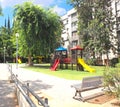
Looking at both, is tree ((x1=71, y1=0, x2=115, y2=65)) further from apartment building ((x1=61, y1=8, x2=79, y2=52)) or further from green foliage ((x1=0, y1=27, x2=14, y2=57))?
green foliage ((x1=0, y1=27, x2=14, y2=57))

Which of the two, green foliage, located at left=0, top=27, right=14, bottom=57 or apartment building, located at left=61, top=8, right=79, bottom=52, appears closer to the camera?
green foliage, located at left=0, top=27, right=14, bottom=57

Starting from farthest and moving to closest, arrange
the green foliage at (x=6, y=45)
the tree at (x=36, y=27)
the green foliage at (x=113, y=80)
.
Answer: the green foliage at (x=6, y=45)
the tree at (x=36, y=27)
the green foliage at (x=113, y=80)

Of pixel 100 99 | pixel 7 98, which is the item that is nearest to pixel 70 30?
pixel 7 98

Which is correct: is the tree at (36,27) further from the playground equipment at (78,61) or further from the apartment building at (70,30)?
the apartment building at (70,30)

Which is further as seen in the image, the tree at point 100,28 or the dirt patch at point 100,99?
the tree at point 100,28

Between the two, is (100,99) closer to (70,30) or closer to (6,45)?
(6,45)

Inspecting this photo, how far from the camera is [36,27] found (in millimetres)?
39656

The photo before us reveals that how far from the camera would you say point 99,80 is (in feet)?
42.1

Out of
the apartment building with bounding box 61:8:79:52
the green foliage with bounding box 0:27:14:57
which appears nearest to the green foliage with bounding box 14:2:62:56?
the green foliage with bounding box 0:27:14:57

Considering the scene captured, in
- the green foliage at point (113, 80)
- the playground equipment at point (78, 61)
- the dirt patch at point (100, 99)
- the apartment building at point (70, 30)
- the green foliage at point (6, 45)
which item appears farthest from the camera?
the apartment building at point (70, 30)

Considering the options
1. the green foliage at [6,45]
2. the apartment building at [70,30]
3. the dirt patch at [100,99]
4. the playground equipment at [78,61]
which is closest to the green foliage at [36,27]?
the playground equipment at [78,61]

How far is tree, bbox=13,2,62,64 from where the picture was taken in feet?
132

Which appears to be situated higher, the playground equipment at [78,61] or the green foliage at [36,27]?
the green foliage at [36,27]

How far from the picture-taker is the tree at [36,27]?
40250 millimetres
